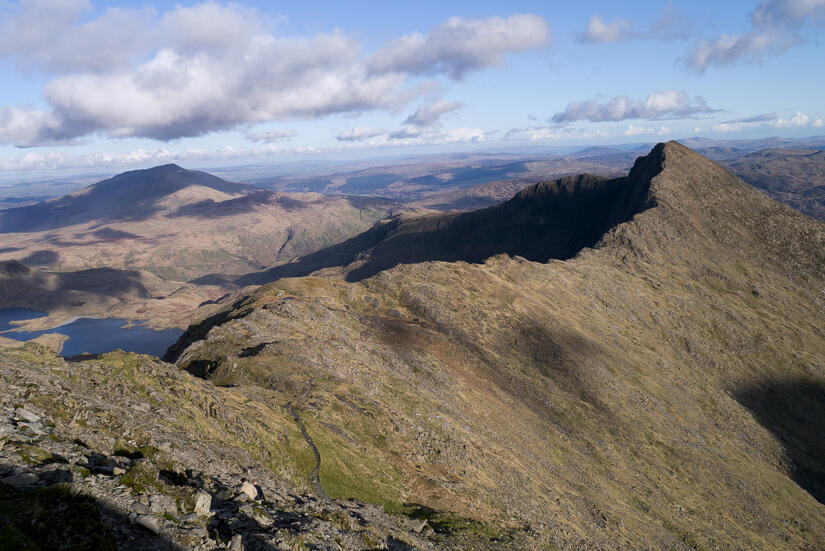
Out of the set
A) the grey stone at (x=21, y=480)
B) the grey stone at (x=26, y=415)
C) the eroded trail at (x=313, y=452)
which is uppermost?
the grey stone at (x=21, y=480)

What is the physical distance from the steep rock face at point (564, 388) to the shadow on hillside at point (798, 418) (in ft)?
1.59

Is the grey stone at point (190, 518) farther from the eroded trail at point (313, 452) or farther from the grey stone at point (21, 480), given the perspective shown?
the eroded trail at point (313, 452)

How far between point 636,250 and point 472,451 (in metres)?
153

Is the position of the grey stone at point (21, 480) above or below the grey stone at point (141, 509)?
above

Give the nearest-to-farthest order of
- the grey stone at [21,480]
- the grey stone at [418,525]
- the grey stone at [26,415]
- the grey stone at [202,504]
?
1. the grey stone at [21,480]
2. the grey stone at [202,504]
3. the grey stone at [26,415]
4. the grey stone at [418,525]

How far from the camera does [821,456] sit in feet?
341

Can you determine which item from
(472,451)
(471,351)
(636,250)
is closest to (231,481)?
(472,451)

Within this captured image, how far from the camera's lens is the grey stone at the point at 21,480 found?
17281 millimetres

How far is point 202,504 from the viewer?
21922 millimetres

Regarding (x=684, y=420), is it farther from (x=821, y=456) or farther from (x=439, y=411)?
(x=439, y=411)

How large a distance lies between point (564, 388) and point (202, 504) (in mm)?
86501

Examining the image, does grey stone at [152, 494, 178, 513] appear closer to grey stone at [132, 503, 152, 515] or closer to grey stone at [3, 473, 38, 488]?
grey stone at [132, 503, 152, 515]

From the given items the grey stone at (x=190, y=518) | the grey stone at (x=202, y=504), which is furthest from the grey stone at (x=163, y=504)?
the grey stone at (x=202, y=504)

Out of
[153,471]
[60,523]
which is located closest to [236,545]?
[153,471]
